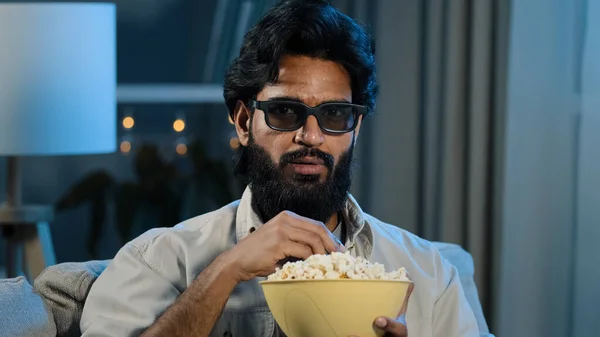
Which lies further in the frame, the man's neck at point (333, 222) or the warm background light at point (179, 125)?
the warm background light at point (179, 125)

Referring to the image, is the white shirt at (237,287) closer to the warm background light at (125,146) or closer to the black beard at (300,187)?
the black beard at (300,187)

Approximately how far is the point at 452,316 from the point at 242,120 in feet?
1.98

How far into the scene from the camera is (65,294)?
184 cm

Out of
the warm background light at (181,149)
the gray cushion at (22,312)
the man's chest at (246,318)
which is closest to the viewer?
the gray cushion at (22,312)

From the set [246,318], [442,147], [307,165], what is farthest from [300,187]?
[442,147]

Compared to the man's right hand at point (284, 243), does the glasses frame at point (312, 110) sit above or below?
above

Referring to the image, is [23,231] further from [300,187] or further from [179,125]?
[179,125]

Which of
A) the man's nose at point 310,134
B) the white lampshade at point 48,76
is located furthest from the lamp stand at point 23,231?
the man's nose at point 310,134

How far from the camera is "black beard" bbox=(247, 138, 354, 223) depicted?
1.86m

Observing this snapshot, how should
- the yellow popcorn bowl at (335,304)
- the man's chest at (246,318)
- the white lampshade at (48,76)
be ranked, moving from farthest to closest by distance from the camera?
the white lampshade at (48,76) → the man's chest at (246,318) → the yellow popcorn bowl at (335,304)

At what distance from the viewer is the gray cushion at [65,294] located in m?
1.82

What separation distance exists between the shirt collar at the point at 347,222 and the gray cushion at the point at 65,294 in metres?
0.32

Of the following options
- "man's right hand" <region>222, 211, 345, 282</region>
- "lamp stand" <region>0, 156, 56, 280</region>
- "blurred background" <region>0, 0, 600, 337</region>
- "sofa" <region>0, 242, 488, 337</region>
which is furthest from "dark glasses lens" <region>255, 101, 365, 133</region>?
"blurred background" <region>0, 0, 600, 337</region>

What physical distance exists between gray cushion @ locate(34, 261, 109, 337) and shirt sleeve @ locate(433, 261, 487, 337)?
693 millimetres
